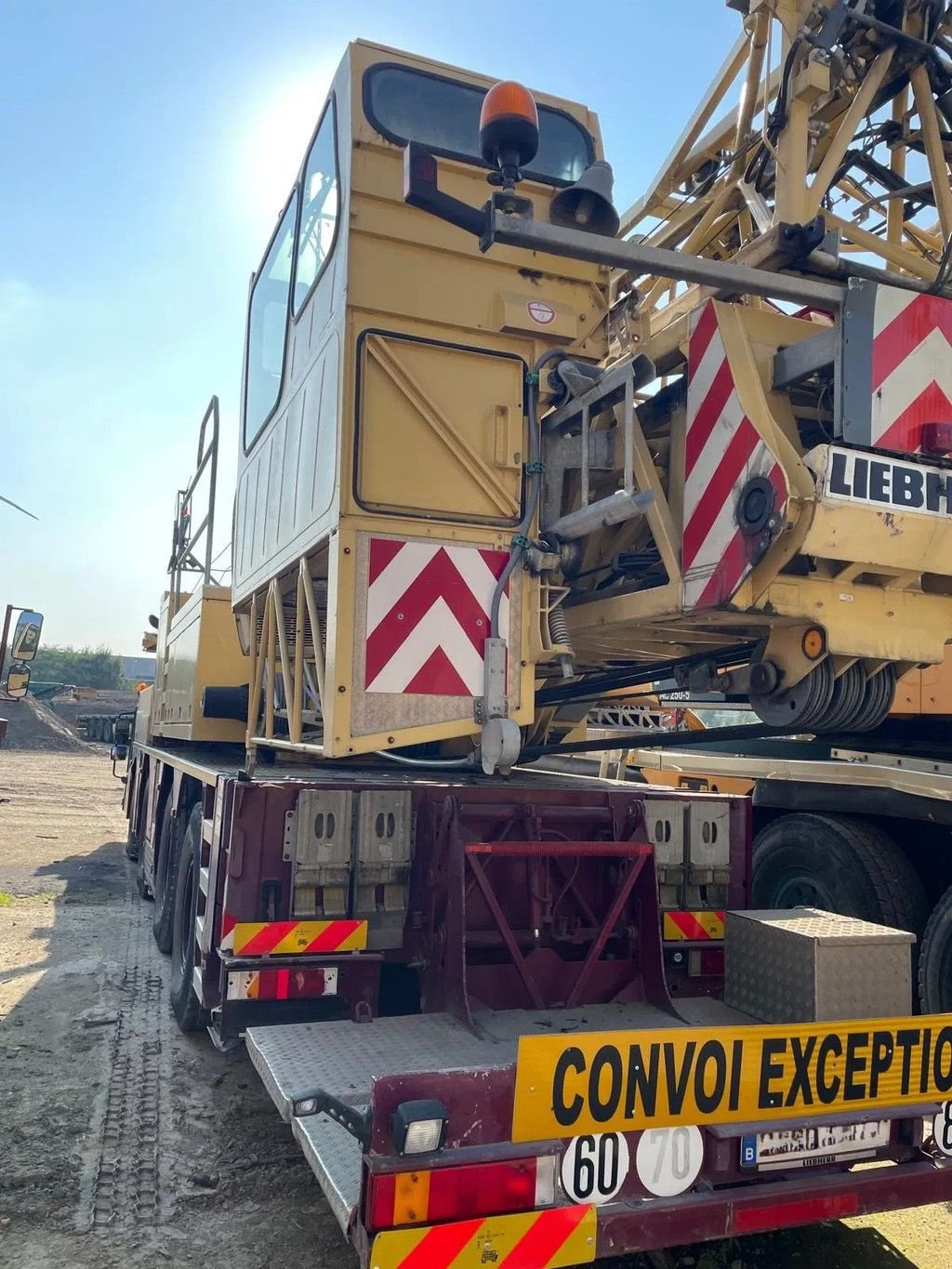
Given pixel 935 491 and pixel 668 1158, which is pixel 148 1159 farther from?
pixel 935 491

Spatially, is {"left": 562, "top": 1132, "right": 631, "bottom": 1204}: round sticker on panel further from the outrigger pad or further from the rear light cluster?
the outrigger pad

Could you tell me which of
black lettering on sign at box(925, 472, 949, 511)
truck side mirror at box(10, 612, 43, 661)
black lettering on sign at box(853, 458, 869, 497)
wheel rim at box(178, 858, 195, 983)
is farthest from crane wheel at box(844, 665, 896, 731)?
truck side mirror at box(10, 612, 43, 661)

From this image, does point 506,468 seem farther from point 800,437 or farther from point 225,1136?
point 225,1136

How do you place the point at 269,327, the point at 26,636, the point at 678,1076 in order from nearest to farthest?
1. the point at 678,1076
2. the point at 269,327
3. the point at 26,636

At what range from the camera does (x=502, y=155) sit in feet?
8.42

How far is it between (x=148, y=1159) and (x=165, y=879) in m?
2.81

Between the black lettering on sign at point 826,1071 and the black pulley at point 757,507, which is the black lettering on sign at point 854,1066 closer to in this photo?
the black lettering on sign at point 826,1071

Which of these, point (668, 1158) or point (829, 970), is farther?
point (829, 970)

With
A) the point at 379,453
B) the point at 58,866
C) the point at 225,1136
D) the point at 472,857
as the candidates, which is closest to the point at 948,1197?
the point at 472,857

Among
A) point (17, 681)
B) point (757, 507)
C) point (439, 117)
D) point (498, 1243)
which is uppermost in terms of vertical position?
point (439, 117)

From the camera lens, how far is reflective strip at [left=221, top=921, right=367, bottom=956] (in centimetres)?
344

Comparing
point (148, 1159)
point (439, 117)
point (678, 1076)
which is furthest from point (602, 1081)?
point (439, 117)

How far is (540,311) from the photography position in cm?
354

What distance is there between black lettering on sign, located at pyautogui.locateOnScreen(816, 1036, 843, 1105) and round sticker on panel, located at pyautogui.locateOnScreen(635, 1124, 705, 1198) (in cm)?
35
